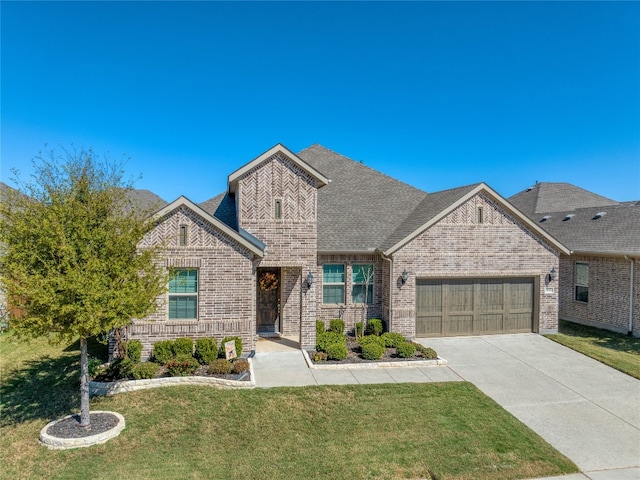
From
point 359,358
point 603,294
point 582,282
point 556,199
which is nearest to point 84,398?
point 359,358

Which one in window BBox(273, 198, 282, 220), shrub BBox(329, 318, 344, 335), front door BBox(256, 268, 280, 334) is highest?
window BBox(273, 198, 282, 220)

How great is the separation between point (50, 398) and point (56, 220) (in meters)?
4.97

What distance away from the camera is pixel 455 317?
15.4 m

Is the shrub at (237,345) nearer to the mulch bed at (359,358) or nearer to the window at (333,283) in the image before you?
the mulch bed at (359,358)

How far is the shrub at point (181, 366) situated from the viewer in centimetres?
1057

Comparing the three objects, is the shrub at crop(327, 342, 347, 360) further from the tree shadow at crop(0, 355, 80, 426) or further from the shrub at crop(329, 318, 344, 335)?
the tree shadow at crop(0, 355, 80, 426)

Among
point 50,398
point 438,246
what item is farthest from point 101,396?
point 438,246

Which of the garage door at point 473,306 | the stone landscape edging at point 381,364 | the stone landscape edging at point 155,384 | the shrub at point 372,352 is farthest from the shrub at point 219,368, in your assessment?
the garage door at point 473,306

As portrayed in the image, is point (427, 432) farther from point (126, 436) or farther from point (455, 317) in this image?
point (455, 317)

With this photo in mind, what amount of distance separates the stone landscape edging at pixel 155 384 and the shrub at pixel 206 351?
102cm

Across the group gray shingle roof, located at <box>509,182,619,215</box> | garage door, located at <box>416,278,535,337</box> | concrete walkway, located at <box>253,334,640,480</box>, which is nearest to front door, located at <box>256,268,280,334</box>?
concrete walkway, located at <box>253,334,640,480</box>

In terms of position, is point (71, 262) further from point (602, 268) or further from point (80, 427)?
point (602, 268)

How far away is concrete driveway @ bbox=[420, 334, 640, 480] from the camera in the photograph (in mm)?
7582

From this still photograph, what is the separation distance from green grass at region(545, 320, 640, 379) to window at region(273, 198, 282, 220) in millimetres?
10778
